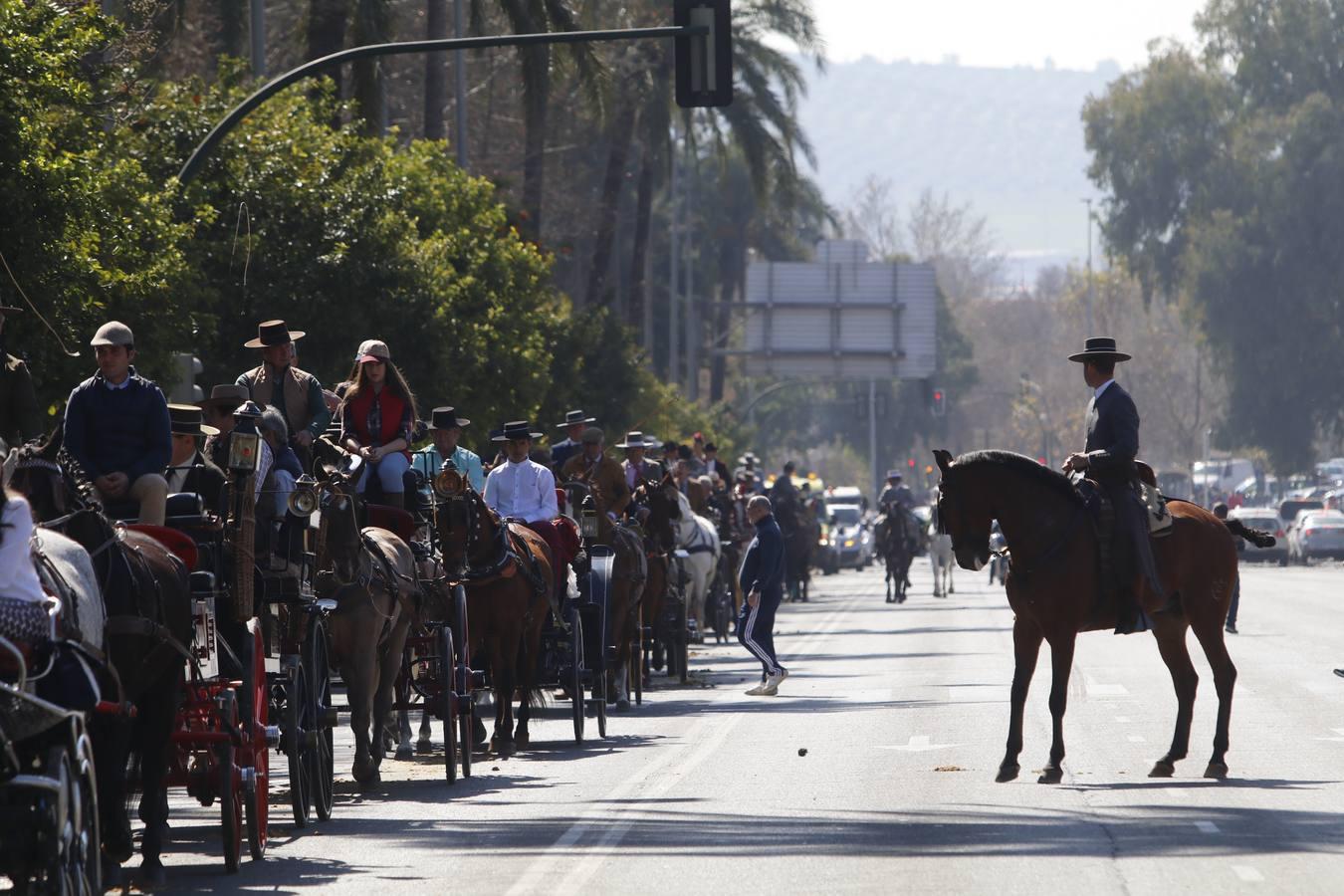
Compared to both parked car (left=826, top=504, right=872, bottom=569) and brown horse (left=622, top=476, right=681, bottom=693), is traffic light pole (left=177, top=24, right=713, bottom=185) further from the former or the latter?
parked car (left=826, top=504, right=872, bottom=569)

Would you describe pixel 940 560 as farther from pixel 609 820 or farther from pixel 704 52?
pixel 609 820

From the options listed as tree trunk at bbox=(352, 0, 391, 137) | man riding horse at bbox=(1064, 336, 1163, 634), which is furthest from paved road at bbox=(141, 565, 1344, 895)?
tree trunk at bbox=(352, 0, 391, 137)

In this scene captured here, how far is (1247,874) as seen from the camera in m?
11.3

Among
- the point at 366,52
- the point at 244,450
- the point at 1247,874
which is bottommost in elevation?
the point at 1247,874

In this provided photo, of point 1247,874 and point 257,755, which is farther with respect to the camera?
point 257,755

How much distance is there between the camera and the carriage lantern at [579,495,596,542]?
21422 mm

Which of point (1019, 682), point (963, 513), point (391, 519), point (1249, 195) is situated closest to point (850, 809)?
point (1019, 682)

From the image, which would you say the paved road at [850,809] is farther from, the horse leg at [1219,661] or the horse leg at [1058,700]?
the horse leg at [1219,661]

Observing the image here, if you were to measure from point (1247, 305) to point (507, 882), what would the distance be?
266 feet

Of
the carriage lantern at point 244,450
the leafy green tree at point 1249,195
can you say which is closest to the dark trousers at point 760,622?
the carriage lantern at point 244,450

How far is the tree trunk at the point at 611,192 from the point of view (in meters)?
56.2

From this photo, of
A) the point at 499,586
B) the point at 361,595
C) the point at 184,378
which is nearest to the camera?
the point at 361,595

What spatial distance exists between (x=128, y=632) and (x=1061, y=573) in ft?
22.6

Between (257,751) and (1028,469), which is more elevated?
(1028,469)
